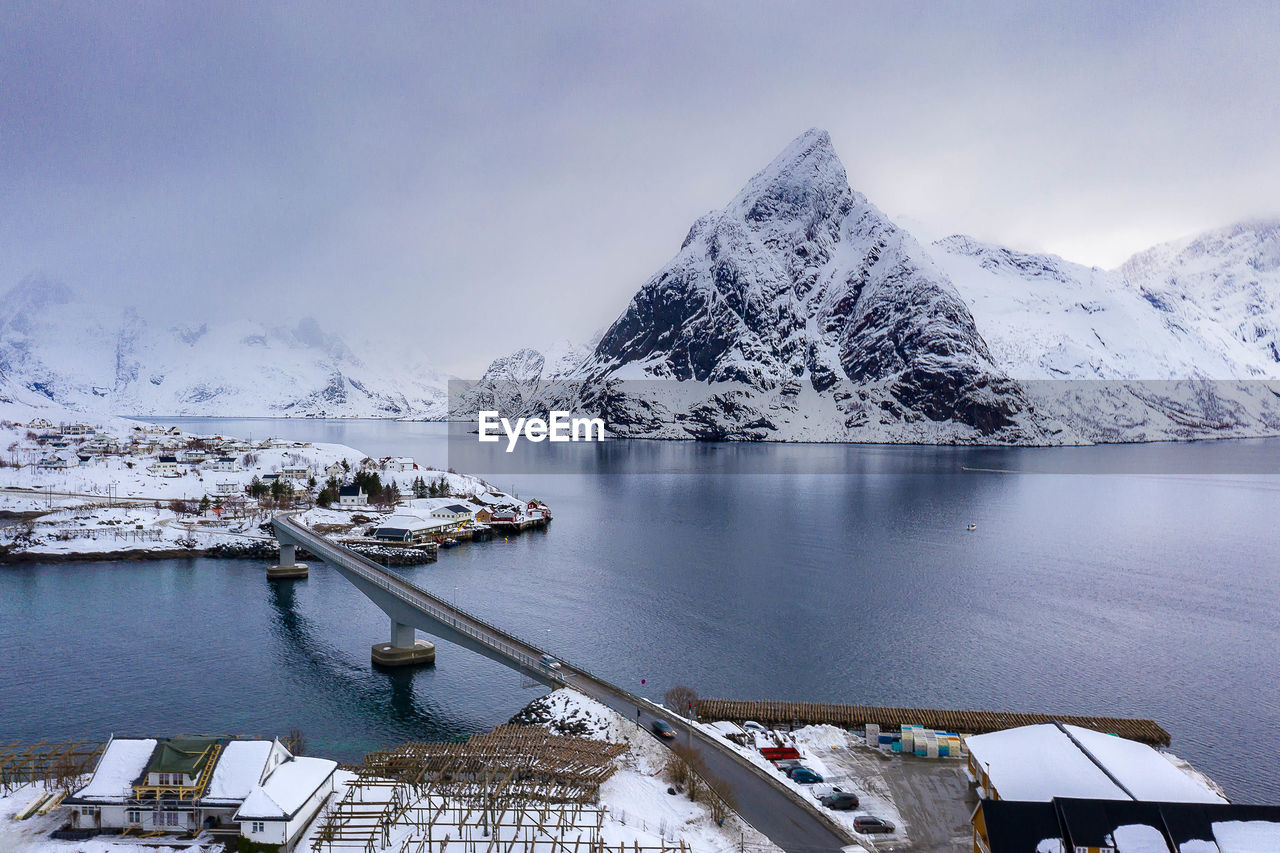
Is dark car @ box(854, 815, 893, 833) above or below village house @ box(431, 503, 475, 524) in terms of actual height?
below

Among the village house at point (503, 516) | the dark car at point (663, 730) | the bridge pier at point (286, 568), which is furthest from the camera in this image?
the village house at point (503, 516)

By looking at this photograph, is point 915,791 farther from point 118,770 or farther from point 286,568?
point 286,568

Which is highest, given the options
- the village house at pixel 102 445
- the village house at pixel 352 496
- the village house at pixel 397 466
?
the village house at pixel 102 445

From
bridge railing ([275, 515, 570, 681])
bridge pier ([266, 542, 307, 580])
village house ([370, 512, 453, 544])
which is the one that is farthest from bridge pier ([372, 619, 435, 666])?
village house ([370, 512, 453, 544])

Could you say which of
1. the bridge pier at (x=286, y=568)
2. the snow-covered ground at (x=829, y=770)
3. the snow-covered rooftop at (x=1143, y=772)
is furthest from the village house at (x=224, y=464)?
the snow-covered rooftop at (x=1143, y=772)

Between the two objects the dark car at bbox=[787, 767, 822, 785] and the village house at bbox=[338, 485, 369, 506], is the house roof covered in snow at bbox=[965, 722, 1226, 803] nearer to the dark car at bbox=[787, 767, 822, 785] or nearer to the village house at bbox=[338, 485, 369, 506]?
the dark car at bbox=[787, 767, 822, 785]

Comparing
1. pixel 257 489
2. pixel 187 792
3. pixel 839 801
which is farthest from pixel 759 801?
pixel 257 489

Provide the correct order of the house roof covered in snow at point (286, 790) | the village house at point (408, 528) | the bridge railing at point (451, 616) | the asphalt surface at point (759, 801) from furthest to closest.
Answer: the village house at point (408, 528), the bridge railing at point (451, 616), the asphalt surface at point (759, 801), the house roof covered in snow at point (286, 790)

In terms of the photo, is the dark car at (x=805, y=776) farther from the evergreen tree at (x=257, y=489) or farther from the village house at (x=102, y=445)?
the village house at (x=102, y=445)
